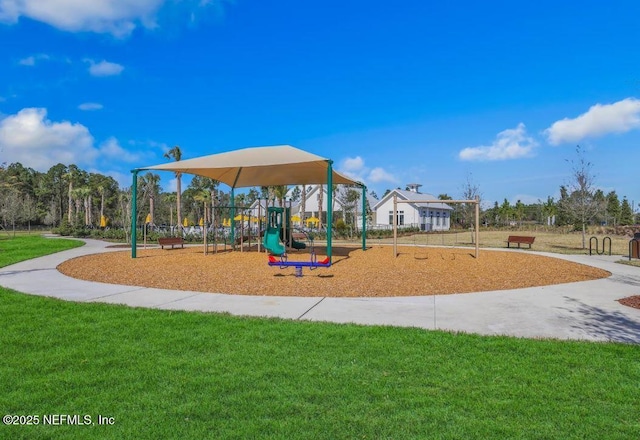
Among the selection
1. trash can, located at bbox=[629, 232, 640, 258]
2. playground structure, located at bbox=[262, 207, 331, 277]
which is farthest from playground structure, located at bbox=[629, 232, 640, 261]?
playground structure, located at bbox=[262, 207, 331, 277]

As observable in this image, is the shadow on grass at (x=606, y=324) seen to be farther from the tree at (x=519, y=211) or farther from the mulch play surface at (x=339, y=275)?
the tree at (x=519, y=211)

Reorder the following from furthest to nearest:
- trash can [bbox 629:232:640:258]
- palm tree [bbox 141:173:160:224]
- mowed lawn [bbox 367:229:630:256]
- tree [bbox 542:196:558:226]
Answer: tree [bbox 542:196:558:226]
palm tree [bbox 141:173:160:224]
mowed lawn [bbox 367:229:630:256]
trash can [bbox 629:232:640:258]

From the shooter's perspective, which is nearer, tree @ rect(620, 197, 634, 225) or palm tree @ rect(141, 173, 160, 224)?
palm tree @ rect(141, 173, 160, 224)

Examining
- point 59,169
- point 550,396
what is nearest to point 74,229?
point 550,396

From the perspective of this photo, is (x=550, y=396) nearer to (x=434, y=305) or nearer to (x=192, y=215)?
(x=434, y=305)

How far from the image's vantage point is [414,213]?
52.3 meters

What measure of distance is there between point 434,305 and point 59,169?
95.9 meters

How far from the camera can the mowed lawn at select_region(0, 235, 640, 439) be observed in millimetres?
3111

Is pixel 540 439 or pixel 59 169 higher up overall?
pixel 59 169

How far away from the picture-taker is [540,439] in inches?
A: 117

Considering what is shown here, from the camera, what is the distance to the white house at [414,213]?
52.3 meters

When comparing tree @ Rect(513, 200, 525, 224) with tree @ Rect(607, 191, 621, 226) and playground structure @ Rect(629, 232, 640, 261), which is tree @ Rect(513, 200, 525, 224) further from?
playground structure @ Rect(629, 232, 640, 261)

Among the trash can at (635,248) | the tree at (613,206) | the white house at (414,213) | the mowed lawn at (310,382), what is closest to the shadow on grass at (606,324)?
the mowed lawn at (310,382)

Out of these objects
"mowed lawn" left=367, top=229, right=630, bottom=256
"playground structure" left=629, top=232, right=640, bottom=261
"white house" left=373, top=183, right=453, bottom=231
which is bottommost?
"mowed lawn" left=367, top=229, right=630, bottom=256
